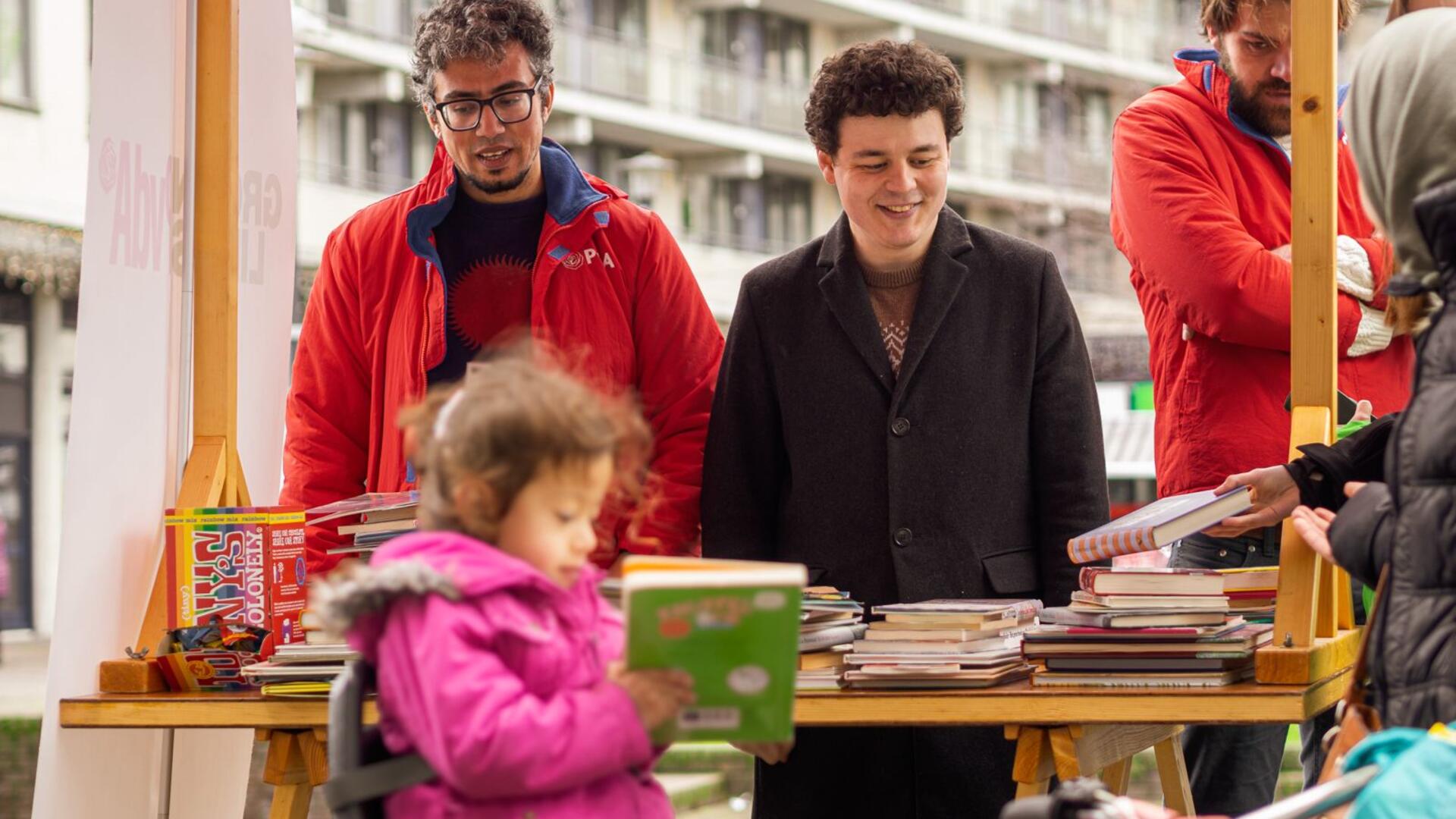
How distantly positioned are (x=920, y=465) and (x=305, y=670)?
3.67ft

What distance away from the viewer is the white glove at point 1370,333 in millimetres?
3584

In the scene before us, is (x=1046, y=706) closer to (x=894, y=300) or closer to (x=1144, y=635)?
(x=1144, y=635)

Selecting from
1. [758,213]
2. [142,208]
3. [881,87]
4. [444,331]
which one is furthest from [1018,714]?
[758,213]

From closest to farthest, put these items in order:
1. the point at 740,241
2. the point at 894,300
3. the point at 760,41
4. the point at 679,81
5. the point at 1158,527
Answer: the point at 1158,527
the point at 894,300
the point at 679,81
the point at 740,241
the point at 760,41

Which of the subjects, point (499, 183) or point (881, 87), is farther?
point (499, 183)

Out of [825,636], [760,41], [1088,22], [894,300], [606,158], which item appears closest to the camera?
[825,636]

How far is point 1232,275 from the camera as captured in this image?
3.52 m

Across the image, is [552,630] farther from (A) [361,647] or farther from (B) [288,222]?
(B) [288,222]

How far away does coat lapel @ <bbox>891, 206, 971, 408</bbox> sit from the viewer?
11.2 ft

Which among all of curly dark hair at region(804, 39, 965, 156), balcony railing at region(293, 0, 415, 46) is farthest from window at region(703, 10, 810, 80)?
curly dark hair at region(804, 39, 965, 156)

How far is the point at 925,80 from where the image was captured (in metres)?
3.30

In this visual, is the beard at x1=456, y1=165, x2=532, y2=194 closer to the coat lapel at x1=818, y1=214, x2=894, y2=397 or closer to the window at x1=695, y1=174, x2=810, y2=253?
the coat lapel at x1=818, y1=214, x2=894, y2=397

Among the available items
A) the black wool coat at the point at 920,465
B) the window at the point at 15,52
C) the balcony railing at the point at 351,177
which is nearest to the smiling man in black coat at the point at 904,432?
the black wool coat at the point at 920,465

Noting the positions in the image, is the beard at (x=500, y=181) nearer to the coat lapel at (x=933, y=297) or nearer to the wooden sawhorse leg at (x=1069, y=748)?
the coat lapel at (x=933, y=297)
